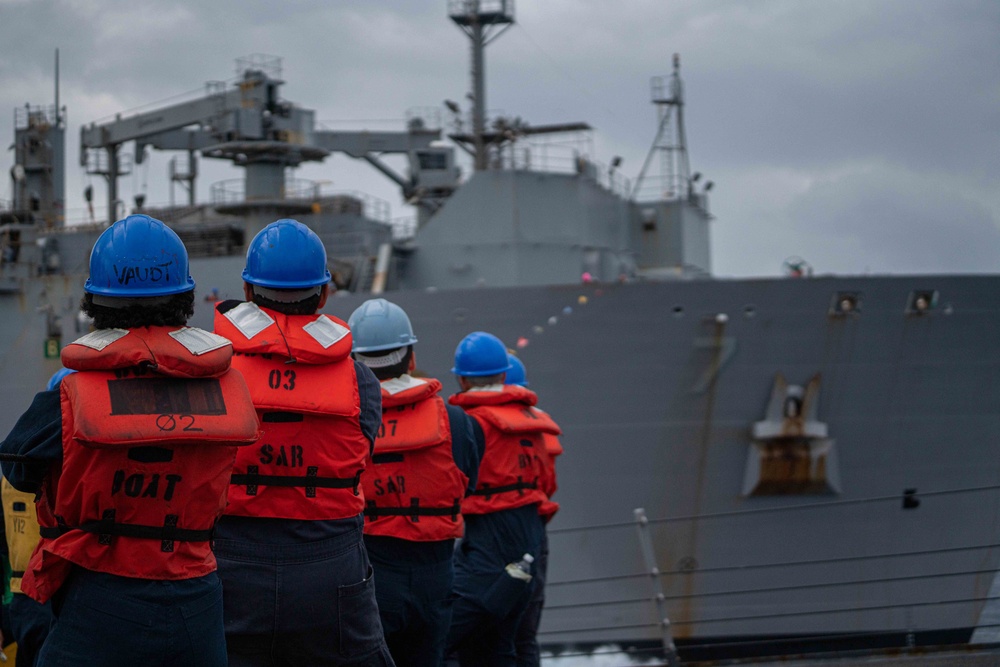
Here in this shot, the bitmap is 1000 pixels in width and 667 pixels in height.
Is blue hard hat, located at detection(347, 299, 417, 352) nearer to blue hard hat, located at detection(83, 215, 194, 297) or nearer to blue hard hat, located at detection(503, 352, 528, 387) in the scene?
blue hard hat, located at detection(83, 215, 194, 297)

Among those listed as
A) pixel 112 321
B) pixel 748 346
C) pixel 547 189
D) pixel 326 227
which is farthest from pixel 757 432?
pixel 112 321

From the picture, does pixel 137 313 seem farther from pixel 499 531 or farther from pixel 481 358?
pixel 481 358

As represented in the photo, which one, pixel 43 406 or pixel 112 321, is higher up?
pixel 112 321

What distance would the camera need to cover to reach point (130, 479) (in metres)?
2.61

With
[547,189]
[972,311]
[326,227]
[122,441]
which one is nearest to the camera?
[122,441]

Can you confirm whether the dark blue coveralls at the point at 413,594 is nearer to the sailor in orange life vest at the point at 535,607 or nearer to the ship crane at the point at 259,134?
the sailor in orange life vest at the point at 535,607

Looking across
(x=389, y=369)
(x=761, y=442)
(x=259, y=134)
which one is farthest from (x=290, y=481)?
(x=259, y=134)

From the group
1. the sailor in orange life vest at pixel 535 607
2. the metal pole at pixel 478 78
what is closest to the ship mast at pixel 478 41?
the metal pole at pixel 478 78

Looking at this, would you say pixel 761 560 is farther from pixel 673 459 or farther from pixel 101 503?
pixel 101 503

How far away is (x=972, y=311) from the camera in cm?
1115

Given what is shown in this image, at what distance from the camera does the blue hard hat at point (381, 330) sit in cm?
425

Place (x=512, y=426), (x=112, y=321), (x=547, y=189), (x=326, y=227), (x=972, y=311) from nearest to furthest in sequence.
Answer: (x=112, y=321) < (x=512, y=426) < (x=972, y=311) < (x=547, y=189) < (x=326, y=227)

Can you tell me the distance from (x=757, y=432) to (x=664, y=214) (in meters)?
4.74

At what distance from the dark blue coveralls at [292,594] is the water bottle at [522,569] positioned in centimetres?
183
